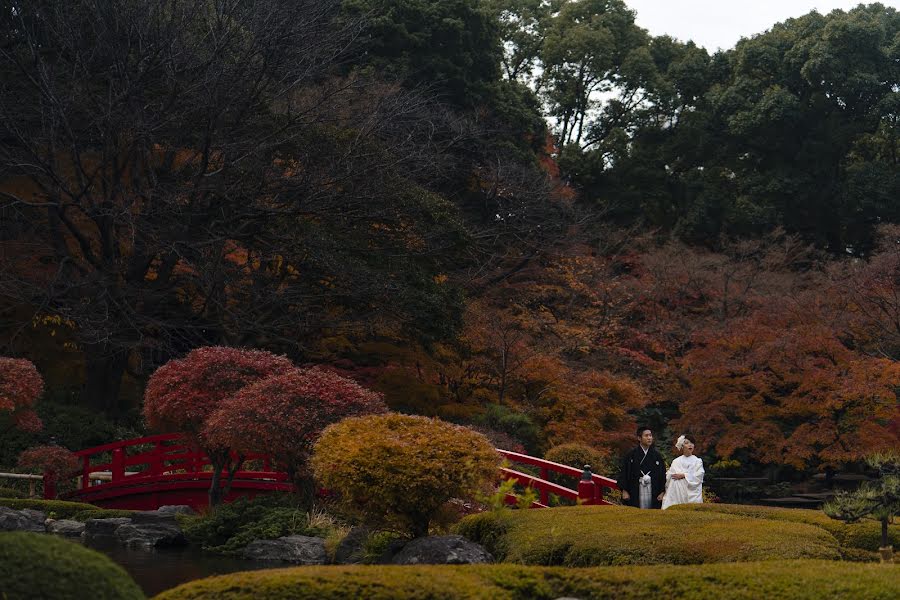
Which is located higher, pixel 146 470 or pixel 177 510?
pixel 146 470

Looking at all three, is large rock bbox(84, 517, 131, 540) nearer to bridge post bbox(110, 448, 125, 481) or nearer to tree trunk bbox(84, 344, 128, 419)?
bridge post bbox(110, 448, 125, 481)

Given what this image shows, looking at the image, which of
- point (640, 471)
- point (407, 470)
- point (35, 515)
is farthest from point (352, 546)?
point (35, 515)

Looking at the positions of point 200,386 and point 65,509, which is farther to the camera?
point 65,509

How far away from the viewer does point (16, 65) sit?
74.7 ft

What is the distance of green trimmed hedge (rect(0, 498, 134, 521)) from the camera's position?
57.9 feet

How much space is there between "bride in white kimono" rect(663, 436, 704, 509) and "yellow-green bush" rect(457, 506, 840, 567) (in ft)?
4.65

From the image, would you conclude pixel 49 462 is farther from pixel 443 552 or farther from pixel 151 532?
pixel 443 552

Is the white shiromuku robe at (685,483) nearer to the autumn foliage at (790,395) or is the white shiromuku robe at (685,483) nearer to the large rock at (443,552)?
the large rock at (443,552)

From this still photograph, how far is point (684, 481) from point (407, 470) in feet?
13.1

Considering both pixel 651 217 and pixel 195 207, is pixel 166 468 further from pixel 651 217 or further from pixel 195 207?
pixel 651 217

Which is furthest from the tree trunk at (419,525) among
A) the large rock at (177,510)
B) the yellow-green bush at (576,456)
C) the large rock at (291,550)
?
the yellow-green bush at (576,456)

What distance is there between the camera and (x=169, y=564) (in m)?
13.9

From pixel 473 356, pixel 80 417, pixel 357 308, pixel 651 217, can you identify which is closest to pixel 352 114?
pixel 357 308

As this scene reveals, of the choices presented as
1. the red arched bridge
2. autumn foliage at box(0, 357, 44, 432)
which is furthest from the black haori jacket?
autumn foliage at box(0, 357, 44, 432)
